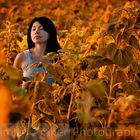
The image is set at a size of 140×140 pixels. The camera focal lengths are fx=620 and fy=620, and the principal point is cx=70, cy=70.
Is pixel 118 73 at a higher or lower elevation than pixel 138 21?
lower

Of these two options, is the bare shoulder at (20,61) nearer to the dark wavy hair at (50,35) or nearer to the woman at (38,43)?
the woman at (38,43)

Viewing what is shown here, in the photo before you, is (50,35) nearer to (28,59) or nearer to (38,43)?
(38,43)

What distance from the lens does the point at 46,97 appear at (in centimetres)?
194

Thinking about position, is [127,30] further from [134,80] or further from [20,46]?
[20,46]

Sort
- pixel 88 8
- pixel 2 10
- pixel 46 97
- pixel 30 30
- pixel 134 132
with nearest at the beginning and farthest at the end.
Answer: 1. pixel 134 132
2. pixel 46 97
3. pixel 30 30
4. pixel 2 10
5. pixel 88 8

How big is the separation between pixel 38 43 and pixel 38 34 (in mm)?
44

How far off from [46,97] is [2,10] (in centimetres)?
442

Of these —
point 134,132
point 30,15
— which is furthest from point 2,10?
point 134,132

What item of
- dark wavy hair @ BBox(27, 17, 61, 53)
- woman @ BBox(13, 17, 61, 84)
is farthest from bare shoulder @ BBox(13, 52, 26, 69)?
dark wavy hair @ BBox(27, 17, 61, 53)

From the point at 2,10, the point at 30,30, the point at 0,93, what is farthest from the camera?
the point at 2,10

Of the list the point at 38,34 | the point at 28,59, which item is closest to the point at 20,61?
the point at 28,59

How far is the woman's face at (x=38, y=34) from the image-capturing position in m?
2.86

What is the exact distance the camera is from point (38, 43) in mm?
2875

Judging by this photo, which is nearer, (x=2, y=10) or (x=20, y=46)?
(x=20, y=46)
